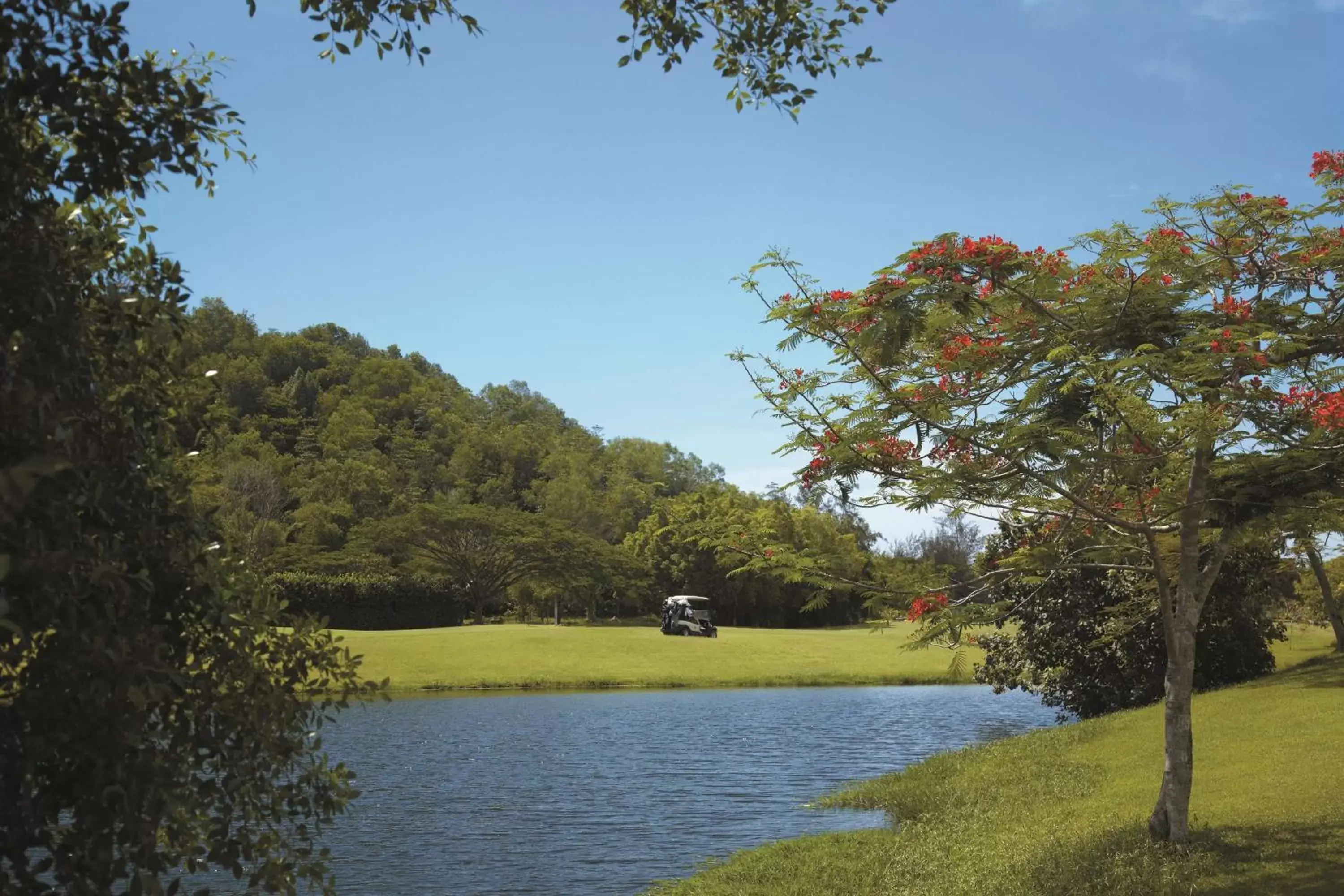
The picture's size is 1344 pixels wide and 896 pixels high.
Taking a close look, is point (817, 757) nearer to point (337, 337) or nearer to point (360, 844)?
point (360, 844)

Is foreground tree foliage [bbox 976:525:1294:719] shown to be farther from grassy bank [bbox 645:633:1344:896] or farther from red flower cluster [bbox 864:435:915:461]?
red flower cluster [bbox 864:435:915:461]

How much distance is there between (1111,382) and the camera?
31.0 ft

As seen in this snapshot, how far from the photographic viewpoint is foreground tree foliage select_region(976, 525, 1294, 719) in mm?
23844

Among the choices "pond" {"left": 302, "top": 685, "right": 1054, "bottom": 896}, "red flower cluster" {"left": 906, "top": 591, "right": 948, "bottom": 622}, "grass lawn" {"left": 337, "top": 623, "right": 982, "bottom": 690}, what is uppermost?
"red flower cluster" {"left": 906, "top": 591, "right": 948, "bottom": 622}

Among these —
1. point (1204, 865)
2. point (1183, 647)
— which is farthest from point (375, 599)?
point (1204, 865)

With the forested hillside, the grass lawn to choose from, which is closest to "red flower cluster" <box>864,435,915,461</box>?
the forested hillside

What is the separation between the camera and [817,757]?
76.7 feet

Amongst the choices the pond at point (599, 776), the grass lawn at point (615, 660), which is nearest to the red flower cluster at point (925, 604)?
the pond at point (599, 776)

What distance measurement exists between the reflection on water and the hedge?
901 inches

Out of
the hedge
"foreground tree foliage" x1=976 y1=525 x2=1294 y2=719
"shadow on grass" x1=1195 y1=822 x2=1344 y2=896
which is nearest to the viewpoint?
"shadow on grass" x1=1195 y1=822 x2=1344 y2=896

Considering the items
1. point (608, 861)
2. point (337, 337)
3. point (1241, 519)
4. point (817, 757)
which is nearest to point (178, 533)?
point (1241, 519)

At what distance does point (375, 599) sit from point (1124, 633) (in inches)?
1779

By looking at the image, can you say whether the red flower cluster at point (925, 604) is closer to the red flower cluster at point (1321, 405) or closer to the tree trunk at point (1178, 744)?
the tree trunk at point (1178, 744)

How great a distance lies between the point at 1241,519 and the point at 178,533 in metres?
10.4
